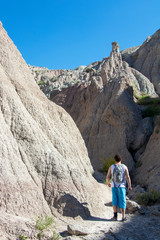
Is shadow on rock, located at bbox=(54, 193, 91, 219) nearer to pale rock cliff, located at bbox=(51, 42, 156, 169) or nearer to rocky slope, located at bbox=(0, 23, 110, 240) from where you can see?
rocky slope, located at bbox=(0, 23, 110, 240)

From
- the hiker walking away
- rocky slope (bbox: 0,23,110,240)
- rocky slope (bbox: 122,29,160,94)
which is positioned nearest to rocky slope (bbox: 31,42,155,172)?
rocky slope (bbox: 0,23,110,240)

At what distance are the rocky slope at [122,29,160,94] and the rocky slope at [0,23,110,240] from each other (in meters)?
25.1

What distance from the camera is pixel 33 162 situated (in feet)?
20.5

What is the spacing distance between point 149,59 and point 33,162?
31.4 m

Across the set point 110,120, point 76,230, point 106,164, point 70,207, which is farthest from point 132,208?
point 110,120

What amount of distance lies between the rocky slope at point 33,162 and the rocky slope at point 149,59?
25.1 meters

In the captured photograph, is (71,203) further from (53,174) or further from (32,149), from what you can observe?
(32,149)

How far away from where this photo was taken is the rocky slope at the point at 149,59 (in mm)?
31872

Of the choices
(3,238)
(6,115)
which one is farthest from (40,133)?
(3,238)

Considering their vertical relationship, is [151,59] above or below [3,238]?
above

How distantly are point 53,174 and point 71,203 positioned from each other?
0.90 metres

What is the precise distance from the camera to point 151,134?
14.7 m

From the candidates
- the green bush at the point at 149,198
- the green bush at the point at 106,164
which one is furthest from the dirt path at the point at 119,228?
the green bush at the point at 106,164

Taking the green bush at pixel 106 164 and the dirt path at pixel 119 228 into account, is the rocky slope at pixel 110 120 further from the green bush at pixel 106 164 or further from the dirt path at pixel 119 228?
the dirt path at pixel 119 228
